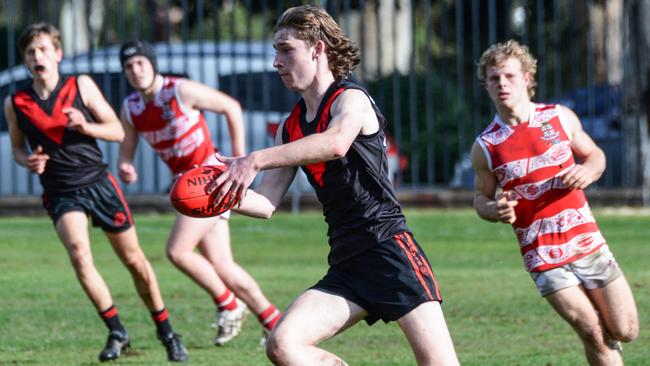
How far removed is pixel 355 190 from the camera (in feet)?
17.7

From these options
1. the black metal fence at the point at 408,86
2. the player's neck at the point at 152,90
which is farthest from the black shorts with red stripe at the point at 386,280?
the black metal fence at the point at 408,86

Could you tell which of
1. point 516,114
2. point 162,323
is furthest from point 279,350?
point 162,323

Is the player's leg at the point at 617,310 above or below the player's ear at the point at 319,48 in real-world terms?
below

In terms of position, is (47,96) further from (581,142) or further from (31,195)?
(31,195)

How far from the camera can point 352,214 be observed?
543 centimetres

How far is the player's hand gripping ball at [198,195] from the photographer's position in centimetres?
505

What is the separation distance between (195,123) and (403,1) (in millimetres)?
12850

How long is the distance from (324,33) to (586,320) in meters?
2.11

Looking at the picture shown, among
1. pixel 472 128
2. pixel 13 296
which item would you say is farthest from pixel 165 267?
pixel 472 128

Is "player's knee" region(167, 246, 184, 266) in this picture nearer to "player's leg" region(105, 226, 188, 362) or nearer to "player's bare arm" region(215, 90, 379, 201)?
"player's leg" region(105, 226, 188, 362)

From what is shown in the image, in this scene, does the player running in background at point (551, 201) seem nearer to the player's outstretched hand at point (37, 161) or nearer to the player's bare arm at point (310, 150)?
the player's bare arm at point (310, 150)

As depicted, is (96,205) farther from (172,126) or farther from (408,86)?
(408,86)

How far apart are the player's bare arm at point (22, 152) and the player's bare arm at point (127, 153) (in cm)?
51

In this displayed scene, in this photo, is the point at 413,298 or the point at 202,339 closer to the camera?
the point at 413,298
